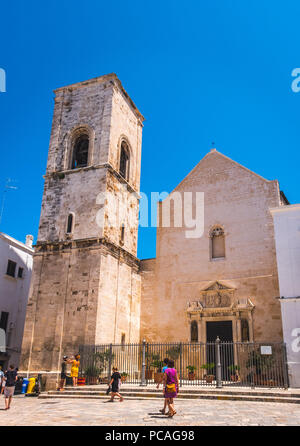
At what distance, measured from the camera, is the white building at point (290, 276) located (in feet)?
53.0

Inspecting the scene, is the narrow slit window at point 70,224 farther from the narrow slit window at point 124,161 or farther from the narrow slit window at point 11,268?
the narrow slit window at point 11,268

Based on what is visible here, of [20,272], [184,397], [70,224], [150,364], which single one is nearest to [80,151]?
[70,224]

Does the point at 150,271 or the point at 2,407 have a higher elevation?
the point at 150,271

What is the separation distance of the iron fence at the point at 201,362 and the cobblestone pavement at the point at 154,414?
3633mm

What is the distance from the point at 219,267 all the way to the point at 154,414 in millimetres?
12171

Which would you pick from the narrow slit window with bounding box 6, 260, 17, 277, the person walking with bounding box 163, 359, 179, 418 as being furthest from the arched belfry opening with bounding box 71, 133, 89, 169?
the person walking with bounding box 163, 359, 179, 418

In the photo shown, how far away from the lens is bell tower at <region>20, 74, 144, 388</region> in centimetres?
1939

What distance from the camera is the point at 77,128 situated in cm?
2419

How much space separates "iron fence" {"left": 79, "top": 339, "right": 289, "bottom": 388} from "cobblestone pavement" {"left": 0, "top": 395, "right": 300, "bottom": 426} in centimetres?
363

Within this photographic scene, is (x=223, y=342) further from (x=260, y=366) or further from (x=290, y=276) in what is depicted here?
(x=290, y=276)

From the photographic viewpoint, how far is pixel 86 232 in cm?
2088
